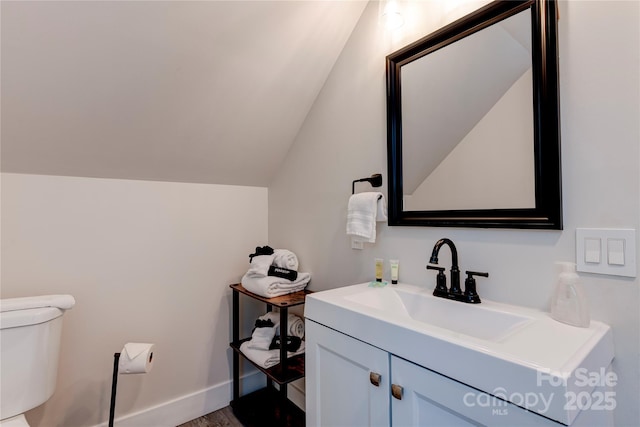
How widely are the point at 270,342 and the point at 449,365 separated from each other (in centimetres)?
122

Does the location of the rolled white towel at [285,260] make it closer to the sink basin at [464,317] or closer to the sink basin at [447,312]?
the sink basin at [447,312]

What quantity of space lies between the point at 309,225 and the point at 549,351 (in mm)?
1349

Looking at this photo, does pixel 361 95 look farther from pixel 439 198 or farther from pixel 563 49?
pixel 563 49

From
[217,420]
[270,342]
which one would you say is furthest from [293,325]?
[217,420]

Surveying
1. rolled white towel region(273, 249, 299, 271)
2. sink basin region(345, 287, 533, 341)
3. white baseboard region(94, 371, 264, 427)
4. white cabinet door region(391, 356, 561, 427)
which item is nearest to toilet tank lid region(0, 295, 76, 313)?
white baseboard region(94, 371, 264, 427)

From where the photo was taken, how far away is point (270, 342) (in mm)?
1741

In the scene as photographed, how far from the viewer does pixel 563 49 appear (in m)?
0.93

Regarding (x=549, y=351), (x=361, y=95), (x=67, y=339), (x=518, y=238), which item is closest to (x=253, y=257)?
(x=67, y=339)

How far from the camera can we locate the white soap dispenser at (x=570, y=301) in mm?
846

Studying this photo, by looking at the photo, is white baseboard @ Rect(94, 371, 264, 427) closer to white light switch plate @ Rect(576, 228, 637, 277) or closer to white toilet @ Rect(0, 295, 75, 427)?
white toilet @ Rect(0, 295, 75, 427)

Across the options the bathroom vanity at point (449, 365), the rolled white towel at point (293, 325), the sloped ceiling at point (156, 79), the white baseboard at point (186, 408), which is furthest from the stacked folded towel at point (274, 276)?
the white baseboard at point (186, 408)

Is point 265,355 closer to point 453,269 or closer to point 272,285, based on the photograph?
point 272,285

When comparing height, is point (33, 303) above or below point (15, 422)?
above

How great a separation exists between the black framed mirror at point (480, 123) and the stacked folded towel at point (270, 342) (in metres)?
0.88
